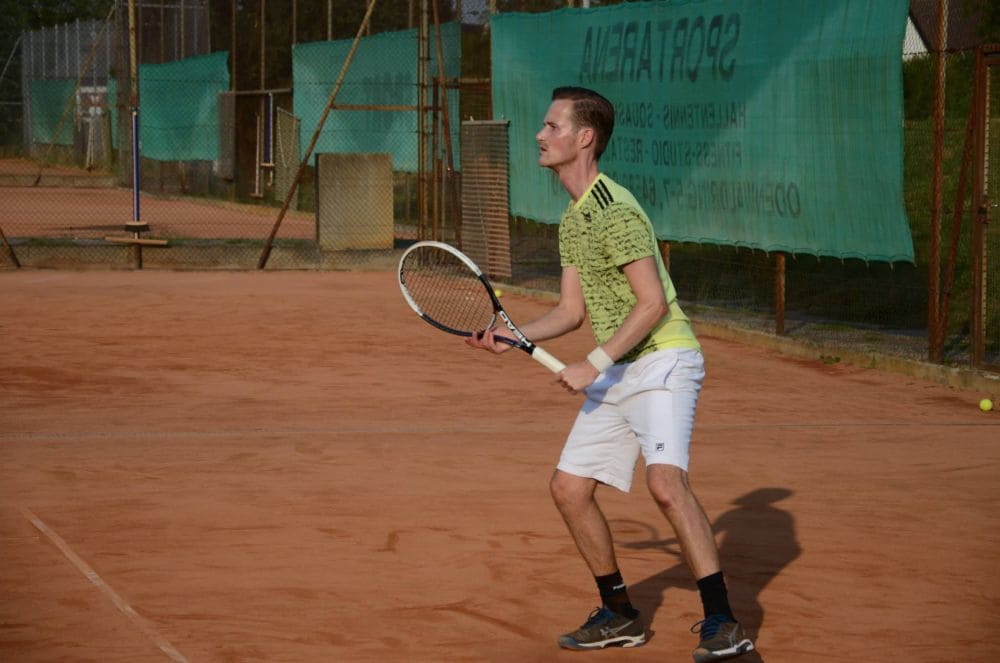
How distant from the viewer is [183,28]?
34.9m

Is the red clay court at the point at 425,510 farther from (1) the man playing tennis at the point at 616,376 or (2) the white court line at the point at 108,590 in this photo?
(1) the man playing tennis at the point at 616,376

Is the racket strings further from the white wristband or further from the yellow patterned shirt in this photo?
the white wristband

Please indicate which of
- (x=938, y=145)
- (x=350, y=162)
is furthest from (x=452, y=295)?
(x=350, y=162)

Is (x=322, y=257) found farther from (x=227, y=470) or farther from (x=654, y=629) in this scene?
(x=654, y=629)

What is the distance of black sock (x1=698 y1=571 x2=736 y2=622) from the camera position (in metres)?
4.76

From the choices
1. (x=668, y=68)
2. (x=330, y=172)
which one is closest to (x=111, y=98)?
(x=330, y=172)

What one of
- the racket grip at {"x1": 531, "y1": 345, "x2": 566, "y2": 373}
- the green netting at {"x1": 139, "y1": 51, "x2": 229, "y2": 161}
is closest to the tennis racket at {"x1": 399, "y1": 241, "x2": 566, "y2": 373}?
the racket grip at {"x1": 531, "y1": 345, "x2": 566, "y2": 373}

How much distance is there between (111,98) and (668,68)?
27525 mm

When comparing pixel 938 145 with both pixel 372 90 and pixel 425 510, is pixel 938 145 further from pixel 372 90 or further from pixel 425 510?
pixel 372 90

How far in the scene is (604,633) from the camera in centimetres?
515

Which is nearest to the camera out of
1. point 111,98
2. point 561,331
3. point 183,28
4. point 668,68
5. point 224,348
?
point 561,331

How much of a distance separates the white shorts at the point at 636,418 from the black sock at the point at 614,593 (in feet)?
1.14

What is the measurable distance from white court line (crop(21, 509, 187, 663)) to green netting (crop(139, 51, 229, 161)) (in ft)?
78.9

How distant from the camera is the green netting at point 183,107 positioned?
101 ft
